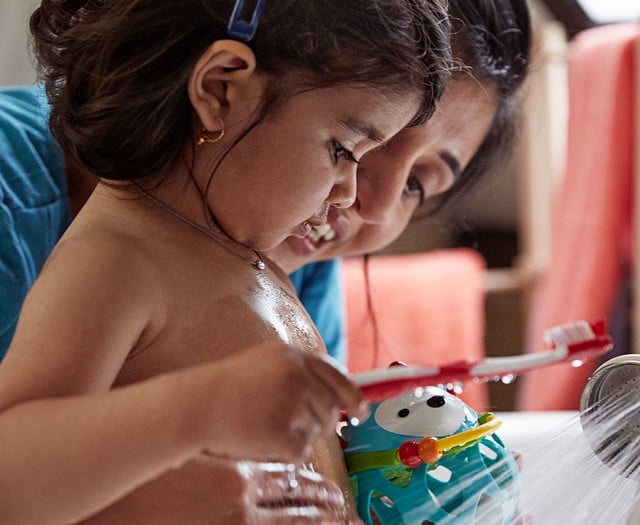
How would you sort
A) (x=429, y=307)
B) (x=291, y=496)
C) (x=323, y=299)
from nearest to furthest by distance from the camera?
(x=291, y=496) < (x=323, y=299) < (x=429, y=307)

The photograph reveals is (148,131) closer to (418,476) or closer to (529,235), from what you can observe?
(418,476)

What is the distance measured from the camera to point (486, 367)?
49 centimetres

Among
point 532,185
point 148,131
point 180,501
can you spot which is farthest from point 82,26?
point 532,185

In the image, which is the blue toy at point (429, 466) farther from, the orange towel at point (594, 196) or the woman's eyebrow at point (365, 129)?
the orange towel at point (594, 196)

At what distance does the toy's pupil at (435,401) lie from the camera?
0.68 metres

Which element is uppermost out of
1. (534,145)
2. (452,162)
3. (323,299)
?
(452,162)

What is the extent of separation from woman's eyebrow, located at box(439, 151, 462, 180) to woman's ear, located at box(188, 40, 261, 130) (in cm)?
29

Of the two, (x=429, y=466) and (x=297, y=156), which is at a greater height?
(x=297, y=156)

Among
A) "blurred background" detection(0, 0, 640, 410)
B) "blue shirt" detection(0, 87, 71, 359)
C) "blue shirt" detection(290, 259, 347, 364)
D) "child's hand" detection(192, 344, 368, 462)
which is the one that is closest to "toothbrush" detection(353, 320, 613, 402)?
"child's hand" detection(192, 344, 368, 462)

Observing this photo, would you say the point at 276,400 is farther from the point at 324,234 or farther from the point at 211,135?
the point at 324,234

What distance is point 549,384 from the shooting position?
5.54 ft

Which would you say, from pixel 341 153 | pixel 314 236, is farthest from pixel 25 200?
pixel 341 153

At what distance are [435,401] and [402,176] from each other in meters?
0.21

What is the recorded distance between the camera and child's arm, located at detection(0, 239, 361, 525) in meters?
→ 0.45
